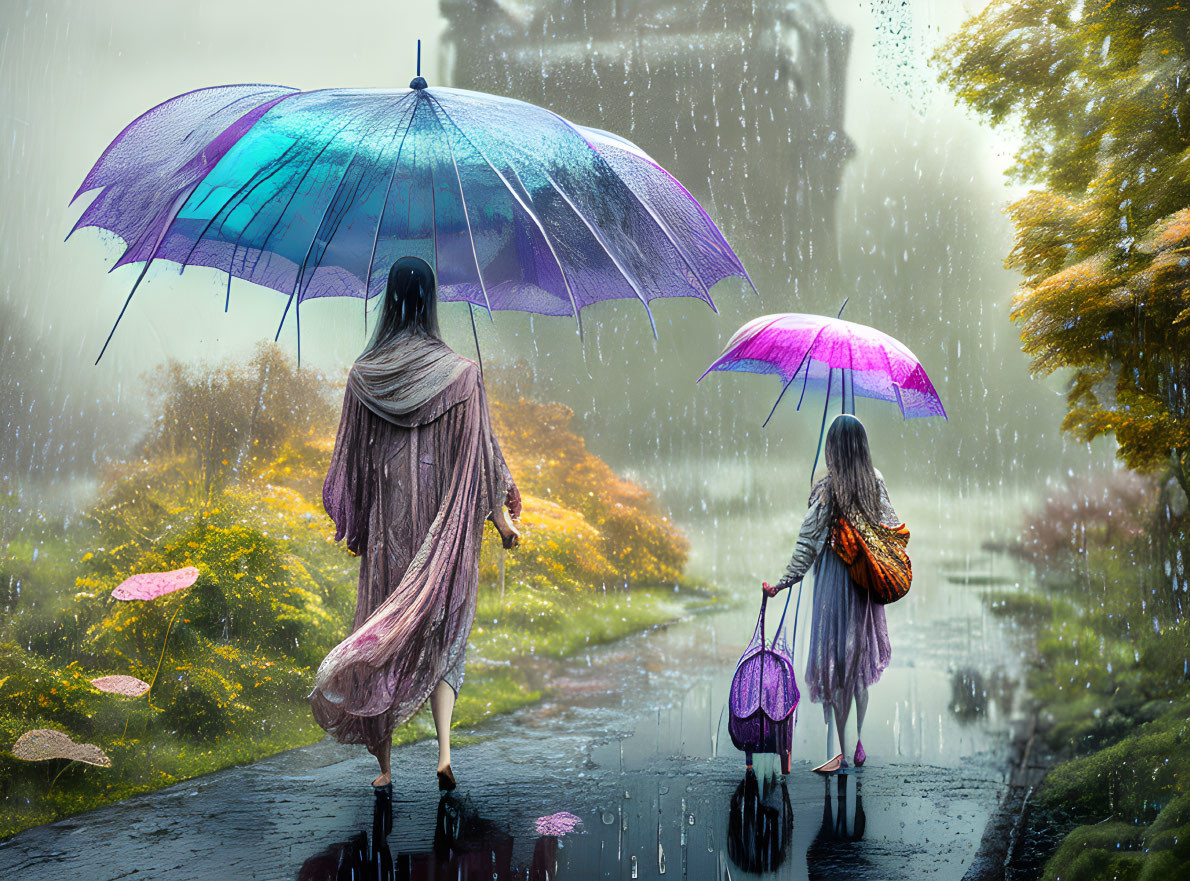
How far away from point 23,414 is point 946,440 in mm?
15084

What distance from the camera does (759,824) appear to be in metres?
3.90

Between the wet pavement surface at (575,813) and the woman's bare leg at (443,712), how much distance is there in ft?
0.70

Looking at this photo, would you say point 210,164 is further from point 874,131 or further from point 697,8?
point 874,131

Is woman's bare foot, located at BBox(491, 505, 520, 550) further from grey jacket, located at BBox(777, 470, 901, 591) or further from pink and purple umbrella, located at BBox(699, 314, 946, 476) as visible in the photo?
grey jacket, located at BBox(777, 470, 901, 591)

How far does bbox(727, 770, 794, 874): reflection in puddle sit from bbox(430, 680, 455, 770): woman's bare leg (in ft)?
4.31

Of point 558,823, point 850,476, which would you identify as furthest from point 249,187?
point 850,476

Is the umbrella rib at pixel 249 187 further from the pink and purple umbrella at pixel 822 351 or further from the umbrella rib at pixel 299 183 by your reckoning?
the pink and purple umbrella at pixel 822 351

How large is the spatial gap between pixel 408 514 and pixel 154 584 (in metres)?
1.82

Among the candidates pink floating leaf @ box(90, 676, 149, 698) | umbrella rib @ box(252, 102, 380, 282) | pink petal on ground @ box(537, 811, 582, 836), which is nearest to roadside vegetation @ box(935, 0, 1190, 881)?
pink petal on ground @ box(537, 811, 582, 836)

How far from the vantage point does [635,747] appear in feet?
18.2

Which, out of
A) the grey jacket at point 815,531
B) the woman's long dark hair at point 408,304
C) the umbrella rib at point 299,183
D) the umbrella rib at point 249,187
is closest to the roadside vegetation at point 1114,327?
the grey jacket at point 815,531

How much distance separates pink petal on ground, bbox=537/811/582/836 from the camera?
3660mm

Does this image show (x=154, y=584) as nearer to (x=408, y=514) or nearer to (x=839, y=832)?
(x=408, y=514)

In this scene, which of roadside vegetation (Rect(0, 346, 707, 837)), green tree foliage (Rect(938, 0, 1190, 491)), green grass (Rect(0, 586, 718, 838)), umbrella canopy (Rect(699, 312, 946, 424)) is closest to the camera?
green grass (Rect(0, 586, 718, 838))
